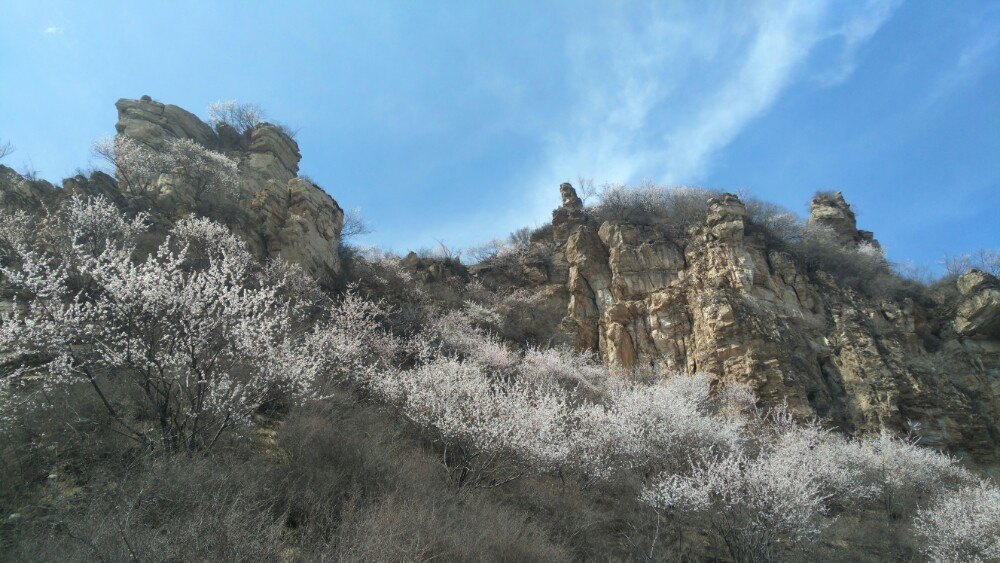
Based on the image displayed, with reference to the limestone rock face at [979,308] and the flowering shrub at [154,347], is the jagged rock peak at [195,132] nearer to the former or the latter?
the flowering shrub at [154,347]

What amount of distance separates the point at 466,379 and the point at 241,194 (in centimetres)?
1620

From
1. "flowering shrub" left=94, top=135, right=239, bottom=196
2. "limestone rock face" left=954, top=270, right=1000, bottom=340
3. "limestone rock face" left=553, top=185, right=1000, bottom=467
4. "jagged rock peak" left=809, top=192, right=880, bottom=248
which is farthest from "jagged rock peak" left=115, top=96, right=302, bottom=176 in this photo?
"limestone rock face" left=954, top=270, right=1000, bottom=340

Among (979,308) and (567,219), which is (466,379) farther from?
(979,308)

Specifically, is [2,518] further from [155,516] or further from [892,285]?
[892,285]

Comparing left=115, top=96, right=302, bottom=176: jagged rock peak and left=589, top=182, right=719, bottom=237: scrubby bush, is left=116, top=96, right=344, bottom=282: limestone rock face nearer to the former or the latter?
left=115, top=96, right=302, bottom=176: jagged rock peak

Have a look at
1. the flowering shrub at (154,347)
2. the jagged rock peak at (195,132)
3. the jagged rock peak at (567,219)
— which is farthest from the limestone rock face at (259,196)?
the jagged rock peak at (567,219)

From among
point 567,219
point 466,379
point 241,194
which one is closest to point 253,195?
point 241,194

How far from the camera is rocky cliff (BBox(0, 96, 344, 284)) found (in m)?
17.7

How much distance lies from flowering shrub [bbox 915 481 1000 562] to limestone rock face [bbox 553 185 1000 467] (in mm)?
4769

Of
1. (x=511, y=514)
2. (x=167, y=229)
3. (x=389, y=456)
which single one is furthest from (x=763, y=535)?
(x=167, y=229)

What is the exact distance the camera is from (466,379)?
567 inches

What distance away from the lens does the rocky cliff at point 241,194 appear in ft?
58.0

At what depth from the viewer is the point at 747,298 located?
22.9 meters

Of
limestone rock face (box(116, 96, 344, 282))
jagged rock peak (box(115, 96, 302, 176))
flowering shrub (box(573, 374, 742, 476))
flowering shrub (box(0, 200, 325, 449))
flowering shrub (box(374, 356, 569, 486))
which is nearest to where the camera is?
flowering shrub (box(0, 200, 325, 449))
